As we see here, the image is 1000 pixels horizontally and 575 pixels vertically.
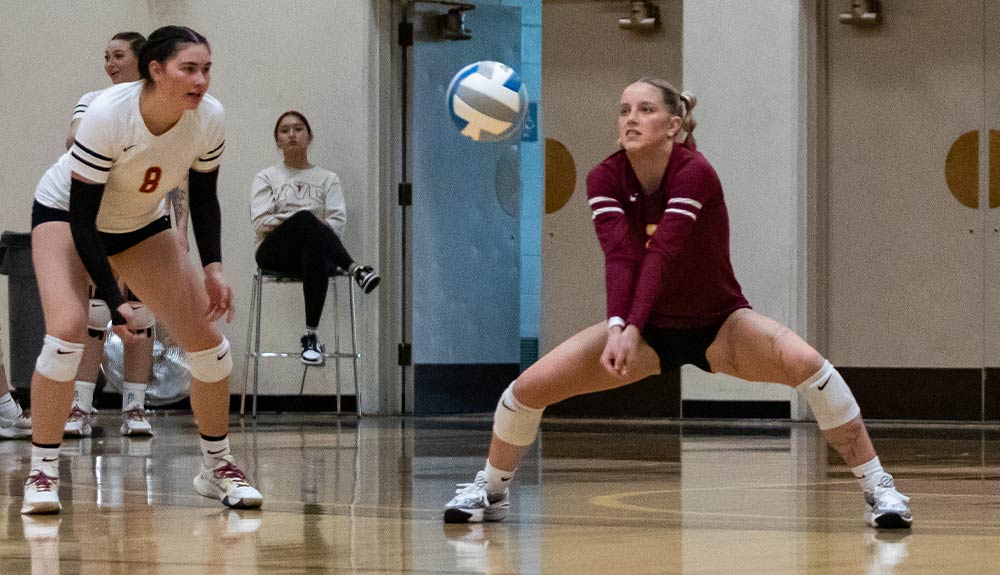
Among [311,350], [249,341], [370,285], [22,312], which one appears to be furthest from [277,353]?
[22,312]

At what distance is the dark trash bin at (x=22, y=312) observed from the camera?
34.2ft

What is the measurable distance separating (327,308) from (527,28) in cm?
377

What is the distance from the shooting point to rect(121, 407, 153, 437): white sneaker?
8867mm

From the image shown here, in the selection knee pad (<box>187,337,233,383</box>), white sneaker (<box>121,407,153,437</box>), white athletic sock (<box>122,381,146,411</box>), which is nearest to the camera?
knee pad (<box>187,337,233,383</box>)

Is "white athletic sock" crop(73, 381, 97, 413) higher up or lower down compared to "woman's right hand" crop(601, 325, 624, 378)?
lower down

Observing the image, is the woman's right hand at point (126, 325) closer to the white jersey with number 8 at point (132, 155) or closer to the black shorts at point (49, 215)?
the white jersey with number 8 at point (132, 155)

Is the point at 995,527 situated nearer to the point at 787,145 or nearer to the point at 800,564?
the point at 800,564

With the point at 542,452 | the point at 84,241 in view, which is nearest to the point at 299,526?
the point at 84,241

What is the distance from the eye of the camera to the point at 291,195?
11.2 meters

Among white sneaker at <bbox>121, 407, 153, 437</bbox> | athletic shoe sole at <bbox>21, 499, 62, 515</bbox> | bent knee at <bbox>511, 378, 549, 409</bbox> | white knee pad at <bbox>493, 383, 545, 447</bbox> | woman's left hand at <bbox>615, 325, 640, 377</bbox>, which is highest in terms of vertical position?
woman's left hand at <bbox>615, 325, 640, 377</bbox>

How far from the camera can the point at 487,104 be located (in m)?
8.94

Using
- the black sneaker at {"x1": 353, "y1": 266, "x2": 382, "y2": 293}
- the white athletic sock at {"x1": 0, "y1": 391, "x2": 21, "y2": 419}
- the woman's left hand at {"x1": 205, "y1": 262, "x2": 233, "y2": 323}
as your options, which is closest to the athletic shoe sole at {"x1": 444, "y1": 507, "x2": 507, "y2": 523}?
the woman's left hand at {"x1": 205, "y1": 262, "x2": 233, "y2": 323}

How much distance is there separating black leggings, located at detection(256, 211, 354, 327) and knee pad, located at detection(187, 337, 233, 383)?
552cm

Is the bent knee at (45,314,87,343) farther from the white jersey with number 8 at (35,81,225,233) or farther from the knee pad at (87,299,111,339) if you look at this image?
the knee pad at (87,299,111,339)
